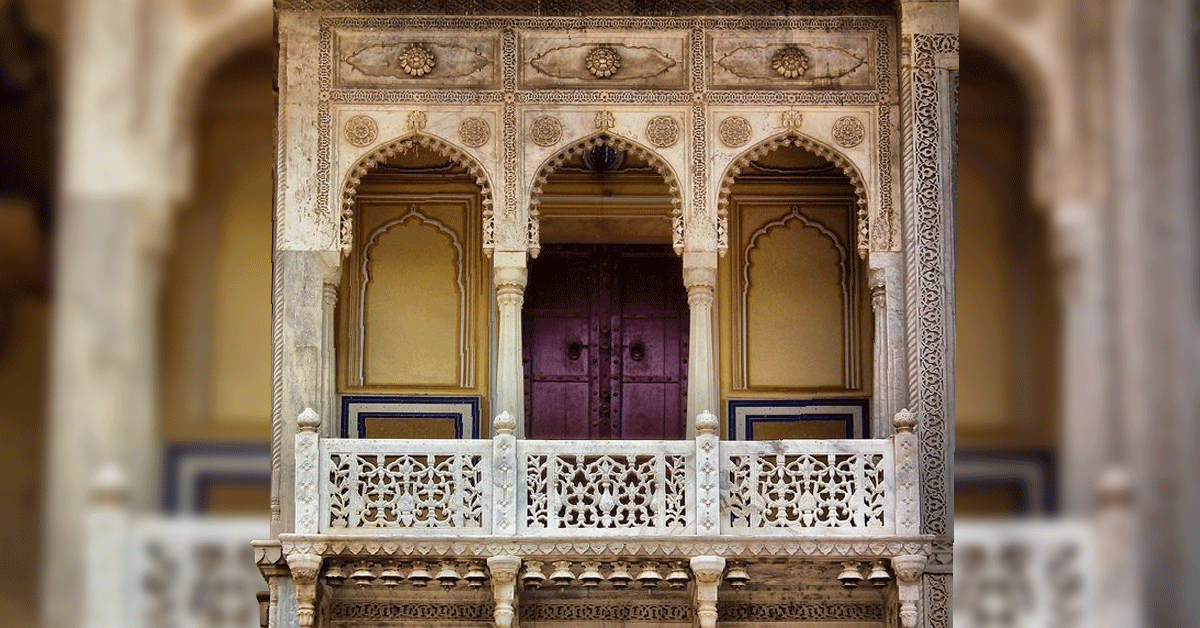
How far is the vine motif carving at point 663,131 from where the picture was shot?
15328 mm

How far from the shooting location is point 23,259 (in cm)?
183

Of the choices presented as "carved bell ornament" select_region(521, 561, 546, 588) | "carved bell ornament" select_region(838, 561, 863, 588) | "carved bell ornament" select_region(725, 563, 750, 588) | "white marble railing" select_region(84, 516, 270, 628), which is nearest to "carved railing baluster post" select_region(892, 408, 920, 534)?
"carved bell ornament" select_region(838, 561, 863, 588)

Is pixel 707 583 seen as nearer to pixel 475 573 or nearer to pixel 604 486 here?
pixel 604 486

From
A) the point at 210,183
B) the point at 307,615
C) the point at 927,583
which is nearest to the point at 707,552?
the point at 927,583

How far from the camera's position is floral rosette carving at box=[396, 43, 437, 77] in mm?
15406

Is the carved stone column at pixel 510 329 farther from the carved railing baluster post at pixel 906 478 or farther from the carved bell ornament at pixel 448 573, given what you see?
the carved railing baluster post at pixel 906 478

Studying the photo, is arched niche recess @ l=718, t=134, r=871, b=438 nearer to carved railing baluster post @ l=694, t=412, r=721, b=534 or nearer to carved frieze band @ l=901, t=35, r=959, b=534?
carved frieze band @ l=901, t=35, r=959, b=534

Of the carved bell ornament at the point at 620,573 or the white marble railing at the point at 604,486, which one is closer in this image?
the white marble railing at the point at 604,486

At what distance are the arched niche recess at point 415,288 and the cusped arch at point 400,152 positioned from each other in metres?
1.07

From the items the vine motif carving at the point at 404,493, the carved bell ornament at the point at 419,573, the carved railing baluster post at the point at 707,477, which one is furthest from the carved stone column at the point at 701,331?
the carved bell ornament at the point at 419,573

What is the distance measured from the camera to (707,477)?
14469 millimetres

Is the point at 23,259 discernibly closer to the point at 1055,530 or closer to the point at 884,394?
the point at 1055,530

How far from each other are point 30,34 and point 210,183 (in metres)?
0.54

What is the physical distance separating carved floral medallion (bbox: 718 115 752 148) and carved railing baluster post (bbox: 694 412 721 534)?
8.11 ft
